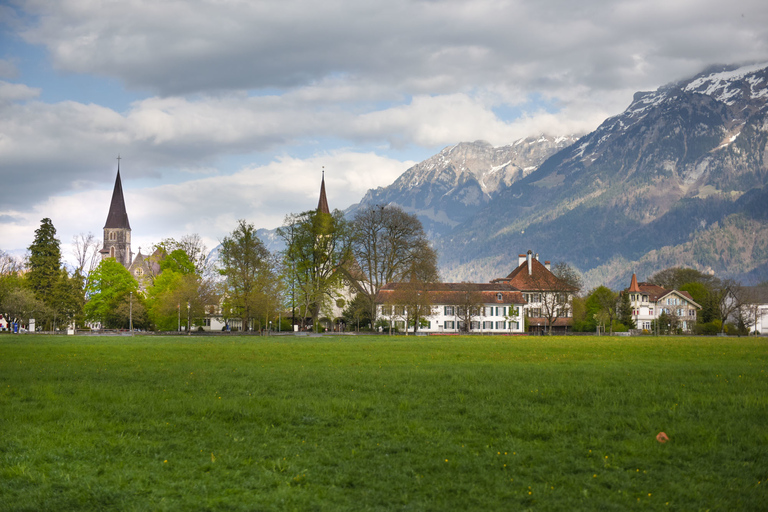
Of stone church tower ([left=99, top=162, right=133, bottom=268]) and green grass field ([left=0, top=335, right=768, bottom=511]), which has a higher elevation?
stone church tower ([left=99, top=162, right=133, bottom=268])

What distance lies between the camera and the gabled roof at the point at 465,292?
98.9 meters

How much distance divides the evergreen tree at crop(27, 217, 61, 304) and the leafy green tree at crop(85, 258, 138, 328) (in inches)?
375

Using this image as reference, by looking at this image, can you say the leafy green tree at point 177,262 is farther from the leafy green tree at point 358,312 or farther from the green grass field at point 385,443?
the green grass field at point 385,443

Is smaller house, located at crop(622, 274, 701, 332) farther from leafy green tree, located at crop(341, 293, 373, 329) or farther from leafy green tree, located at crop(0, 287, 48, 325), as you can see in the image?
leafy green tree, located at crop(0, 287, 48, 325)

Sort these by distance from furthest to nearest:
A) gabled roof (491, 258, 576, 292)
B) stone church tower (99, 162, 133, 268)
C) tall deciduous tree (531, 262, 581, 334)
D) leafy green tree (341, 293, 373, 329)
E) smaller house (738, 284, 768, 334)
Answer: stone church tower (99, 162, 133, 268)
gabled roof (491, 258, 576, 292)
smaller house (738, 284, 768, 334)
tall deciduous tree (531, 262, 581, 334)
leafy green tree (341, 293, 373, 329)

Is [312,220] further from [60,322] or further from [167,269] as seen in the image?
[60,322]

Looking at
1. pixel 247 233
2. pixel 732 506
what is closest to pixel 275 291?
pixel 247 233

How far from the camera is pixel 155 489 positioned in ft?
31.8

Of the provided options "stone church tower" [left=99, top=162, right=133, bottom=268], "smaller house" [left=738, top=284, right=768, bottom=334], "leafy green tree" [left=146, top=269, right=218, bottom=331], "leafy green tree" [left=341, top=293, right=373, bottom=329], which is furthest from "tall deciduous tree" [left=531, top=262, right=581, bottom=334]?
"stone church tower" [left=99, top=162, right=133, bottom=268]

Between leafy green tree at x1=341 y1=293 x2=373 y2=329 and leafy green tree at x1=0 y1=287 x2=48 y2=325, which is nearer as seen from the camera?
leafy green tree at x1=0 y1=287 x2=48 y2=325

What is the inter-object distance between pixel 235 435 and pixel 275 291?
2504 inches

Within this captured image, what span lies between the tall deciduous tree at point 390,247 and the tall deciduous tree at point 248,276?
1185 cm

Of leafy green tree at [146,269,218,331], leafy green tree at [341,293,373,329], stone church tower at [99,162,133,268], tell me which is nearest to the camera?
leafy green tree at [146,269,218,331]

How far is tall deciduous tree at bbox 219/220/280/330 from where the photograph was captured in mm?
73688
